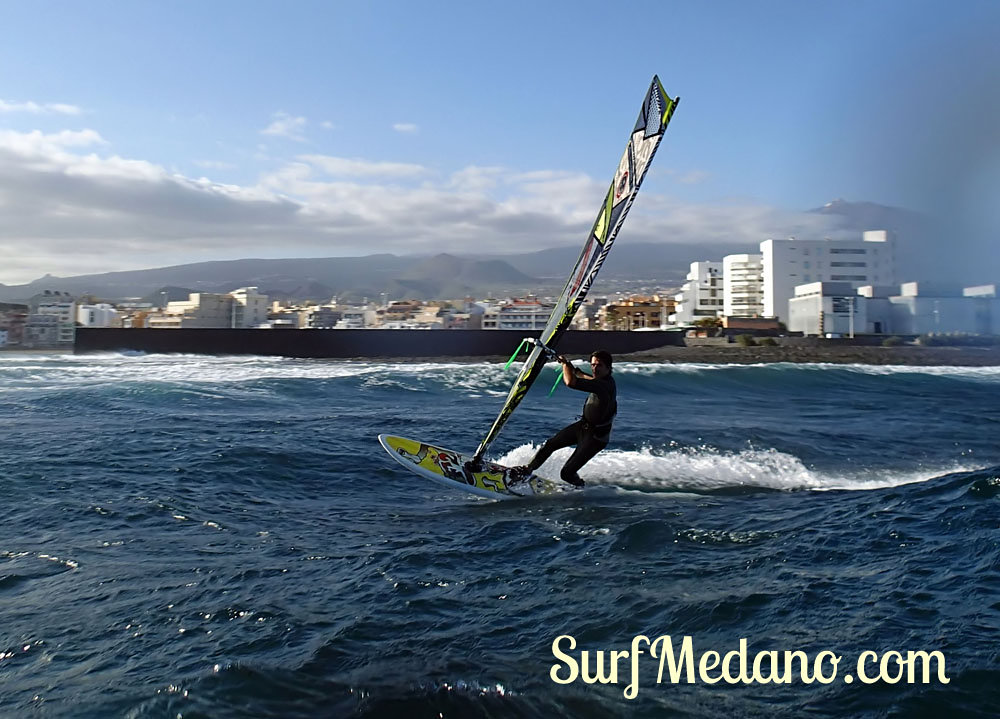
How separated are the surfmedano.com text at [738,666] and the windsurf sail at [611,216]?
12.8ft

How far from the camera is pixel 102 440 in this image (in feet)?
35.7

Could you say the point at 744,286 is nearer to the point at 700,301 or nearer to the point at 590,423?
the point at 700,301

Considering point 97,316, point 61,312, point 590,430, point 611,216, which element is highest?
point 61,312

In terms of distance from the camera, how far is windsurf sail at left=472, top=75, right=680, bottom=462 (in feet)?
21.8

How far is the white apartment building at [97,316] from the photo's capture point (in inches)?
3246

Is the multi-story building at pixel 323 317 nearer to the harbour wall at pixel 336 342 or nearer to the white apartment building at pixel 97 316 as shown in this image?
the white apartment building at pixel 97 316

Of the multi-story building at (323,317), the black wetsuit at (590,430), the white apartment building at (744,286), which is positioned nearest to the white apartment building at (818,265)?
the white apartment building at (744,286)

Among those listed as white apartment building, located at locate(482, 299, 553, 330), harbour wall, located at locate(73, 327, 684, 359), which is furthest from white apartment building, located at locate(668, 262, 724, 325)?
harbour wall, located at locate(73, 327, 684, 359)

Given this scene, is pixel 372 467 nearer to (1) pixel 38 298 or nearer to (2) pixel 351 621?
(2) pixel 351 621

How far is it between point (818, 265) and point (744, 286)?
34.9 ft

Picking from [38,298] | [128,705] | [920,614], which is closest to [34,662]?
[128,705]

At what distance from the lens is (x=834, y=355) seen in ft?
168

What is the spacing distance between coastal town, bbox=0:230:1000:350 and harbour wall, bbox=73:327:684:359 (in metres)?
4.53

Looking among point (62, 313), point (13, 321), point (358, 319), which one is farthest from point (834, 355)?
point (13, 321)
